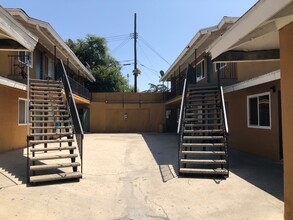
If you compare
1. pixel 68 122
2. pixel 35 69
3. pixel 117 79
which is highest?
pixel 117 79

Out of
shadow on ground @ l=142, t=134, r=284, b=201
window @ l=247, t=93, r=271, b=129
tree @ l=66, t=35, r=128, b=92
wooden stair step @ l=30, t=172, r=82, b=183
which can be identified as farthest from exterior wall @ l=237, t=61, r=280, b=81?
tree @ l=66, t=35, r=128, b=92

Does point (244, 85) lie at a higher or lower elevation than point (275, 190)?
higher

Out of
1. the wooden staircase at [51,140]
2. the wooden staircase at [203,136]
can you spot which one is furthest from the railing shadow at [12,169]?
the wooden staircase at [203,136]

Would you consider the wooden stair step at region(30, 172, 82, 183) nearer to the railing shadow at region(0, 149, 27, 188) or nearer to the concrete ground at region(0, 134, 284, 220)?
the concrete ground at region(0, 134, 284, 220)

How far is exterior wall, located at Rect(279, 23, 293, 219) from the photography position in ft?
13.1

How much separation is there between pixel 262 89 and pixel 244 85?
78 cm

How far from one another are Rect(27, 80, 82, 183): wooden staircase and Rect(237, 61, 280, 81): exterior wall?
6.78 metres

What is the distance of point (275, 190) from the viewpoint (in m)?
6.30

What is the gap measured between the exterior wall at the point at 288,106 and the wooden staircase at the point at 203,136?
3553 mm

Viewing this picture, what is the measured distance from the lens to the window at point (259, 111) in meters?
10.3

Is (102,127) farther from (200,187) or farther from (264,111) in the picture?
(200,187)

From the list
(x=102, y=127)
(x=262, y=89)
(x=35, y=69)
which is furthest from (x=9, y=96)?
(x=102, y=127)

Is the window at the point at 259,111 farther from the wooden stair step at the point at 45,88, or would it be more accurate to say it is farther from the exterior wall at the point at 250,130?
the wooden stair step at the point at 45,88

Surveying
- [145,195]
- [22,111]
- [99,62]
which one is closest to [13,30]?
[145,195]
